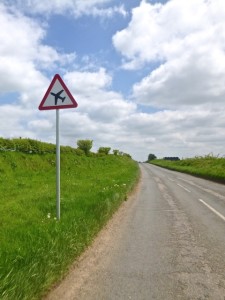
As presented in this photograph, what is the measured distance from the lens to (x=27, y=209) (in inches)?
409

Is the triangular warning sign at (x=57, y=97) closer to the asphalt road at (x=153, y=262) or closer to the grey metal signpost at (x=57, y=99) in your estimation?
the grey metal signpost at (x=57, y=99)

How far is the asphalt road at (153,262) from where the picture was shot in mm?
5258

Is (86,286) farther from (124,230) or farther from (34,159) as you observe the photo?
(34,159)

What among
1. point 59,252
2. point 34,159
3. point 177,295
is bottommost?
point 177,295

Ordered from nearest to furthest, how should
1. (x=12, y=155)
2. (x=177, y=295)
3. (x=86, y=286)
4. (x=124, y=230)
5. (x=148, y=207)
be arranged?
(x=177, y=295)
(x=86, y=286)
(x=124, y=230)
(x=148, y=207)
(x=12, y=155)

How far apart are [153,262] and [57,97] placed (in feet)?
13.7

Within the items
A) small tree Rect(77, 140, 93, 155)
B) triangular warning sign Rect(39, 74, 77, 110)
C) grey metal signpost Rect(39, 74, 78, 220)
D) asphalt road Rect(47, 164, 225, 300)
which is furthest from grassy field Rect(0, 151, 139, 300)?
small tree Rect(77, 140, 93, 155)

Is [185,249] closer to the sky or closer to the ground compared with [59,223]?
closer to the ground

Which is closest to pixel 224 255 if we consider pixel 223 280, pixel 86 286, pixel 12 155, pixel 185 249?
pixel 185 249

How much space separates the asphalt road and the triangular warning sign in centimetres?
323

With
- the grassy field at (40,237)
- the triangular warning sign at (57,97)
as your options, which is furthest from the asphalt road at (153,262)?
the triangular warning sign at (57,97)

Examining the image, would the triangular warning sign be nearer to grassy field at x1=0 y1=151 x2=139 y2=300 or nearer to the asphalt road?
grassy field at x1=0 y1=151 x2=139 y2=300

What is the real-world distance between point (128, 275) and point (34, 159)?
77.4 ft

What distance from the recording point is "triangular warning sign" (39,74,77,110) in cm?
828
